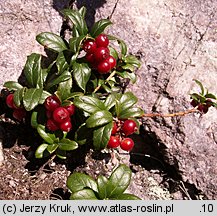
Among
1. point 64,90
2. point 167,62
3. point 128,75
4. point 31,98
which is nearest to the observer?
point 31,98

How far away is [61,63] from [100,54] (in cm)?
32

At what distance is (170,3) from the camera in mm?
4074

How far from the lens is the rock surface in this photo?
147 inches

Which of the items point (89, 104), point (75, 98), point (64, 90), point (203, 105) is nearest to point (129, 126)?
point (89, 104)

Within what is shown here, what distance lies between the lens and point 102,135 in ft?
10.5

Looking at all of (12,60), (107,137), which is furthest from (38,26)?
(107,137)

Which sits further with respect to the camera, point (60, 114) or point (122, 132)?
point (122, 132)

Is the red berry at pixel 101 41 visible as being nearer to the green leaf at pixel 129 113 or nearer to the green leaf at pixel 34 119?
the green leaf at pixel 129 113

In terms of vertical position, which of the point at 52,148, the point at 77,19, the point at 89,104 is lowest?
the point at 52,148

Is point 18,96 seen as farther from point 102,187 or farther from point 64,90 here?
point 102,187

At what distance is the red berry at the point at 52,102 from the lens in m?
3.21

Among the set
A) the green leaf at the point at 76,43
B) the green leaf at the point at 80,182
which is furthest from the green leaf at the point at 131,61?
the green leaf at the point at 80,182

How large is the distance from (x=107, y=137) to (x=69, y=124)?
0.31m

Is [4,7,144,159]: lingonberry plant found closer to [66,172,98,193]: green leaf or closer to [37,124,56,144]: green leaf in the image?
[37,124,56,144]: green leaf
